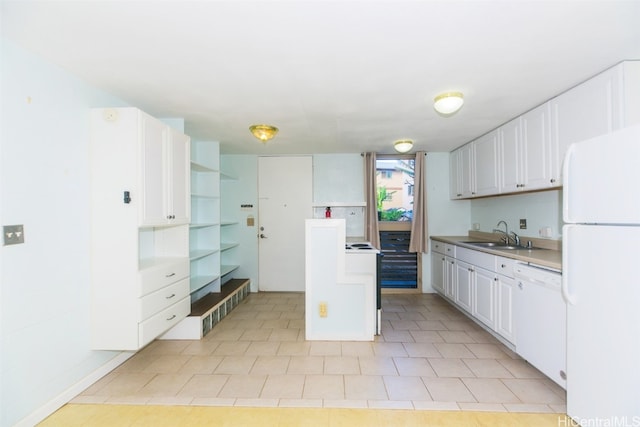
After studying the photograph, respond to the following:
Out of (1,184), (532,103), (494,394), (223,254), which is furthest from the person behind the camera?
(223,254)

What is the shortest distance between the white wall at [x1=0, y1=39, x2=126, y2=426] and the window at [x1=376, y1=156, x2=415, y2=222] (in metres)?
3.86

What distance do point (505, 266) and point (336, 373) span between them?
1.78 metres

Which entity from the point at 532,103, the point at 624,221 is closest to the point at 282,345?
the point at 624,221

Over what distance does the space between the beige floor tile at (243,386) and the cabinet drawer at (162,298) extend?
2.69 ft

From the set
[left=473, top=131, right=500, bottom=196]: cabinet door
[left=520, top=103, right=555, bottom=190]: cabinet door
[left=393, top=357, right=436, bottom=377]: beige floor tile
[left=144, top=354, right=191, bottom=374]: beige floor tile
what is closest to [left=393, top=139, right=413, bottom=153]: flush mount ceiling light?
[left=473, top=131, right=500, bottom=196]: cabinet door

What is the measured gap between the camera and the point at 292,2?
1405mm

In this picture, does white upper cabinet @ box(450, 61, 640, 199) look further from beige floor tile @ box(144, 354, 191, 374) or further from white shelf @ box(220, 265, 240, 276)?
white shelf @ box(220, 265, 240, 276)

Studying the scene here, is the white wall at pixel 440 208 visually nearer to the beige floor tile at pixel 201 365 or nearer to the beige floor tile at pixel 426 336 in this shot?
the beige floor tile at pixel 426 336

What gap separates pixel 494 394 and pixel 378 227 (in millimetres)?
2790

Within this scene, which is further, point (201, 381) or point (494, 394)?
point (201, 381)

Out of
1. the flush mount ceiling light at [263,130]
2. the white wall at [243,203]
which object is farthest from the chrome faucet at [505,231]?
the white wall at [243,203]

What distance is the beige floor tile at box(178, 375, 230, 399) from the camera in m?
2.14

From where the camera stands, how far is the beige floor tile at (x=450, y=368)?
2367 mm

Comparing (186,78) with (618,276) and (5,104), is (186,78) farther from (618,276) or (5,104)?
(618,276)
